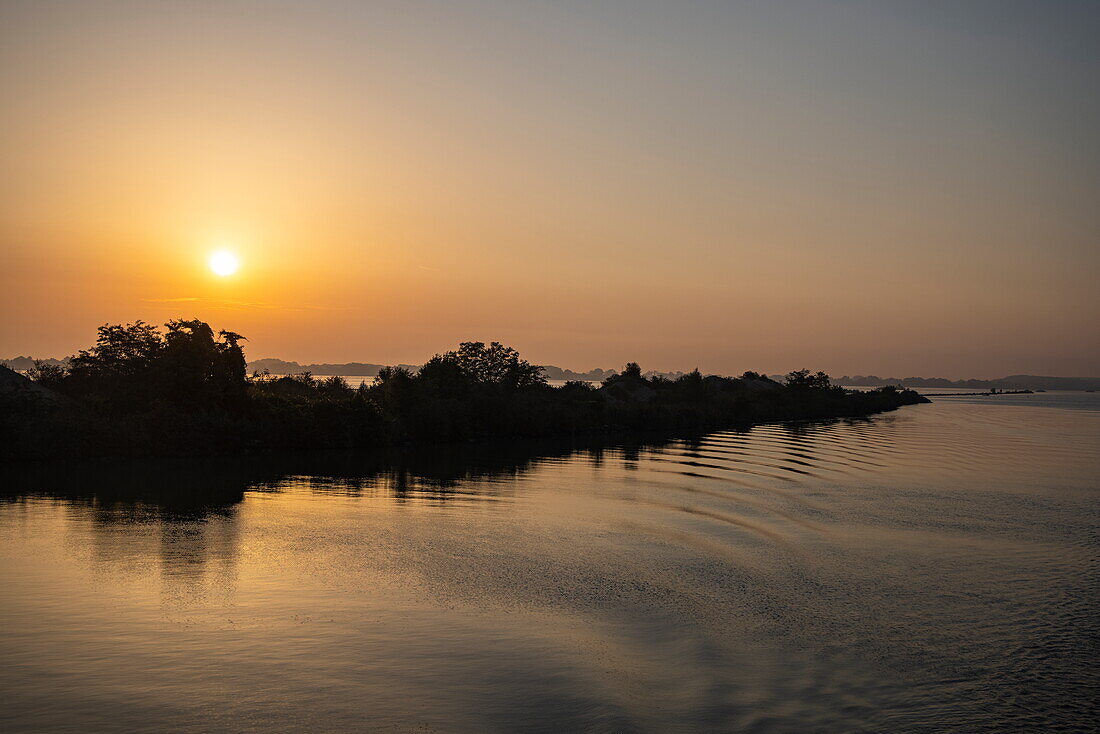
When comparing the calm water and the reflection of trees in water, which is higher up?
the reflection of trees in water

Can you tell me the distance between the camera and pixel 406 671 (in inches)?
473

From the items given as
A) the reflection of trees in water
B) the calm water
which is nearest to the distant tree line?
the reflection of trees in water

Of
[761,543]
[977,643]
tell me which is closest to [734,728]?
[977,643]

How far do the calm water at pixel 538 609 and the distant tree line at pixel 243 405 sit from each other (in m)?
8.35

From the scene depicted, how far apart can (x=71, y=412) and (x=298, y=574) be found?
2823 centimetres

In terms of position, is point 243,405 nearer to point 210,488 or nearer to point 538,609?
point 210,488

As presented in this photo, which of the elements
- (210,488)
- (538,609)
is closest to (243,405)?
(210,488)

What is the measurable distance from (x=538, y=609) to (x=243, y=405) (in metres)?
34.8

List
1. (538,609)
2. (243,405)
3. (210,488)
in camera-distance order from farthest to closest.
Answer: (243,405), (210,488), (538,609)

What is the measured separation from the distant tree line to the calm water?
835 cm

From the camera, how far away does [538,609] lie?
50.8 ft

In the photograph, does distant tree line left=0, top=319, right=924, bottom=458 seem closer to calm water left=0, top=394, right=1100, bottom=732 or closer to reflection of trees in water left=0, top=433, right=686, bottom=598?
reflection of trees in water left=0, top=433, right=686, bottom=598

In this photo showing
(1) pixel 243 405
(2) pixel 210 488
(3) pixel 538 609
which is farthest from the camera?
(1) pixel 243 405

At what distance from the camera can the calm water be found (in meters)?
10.8
